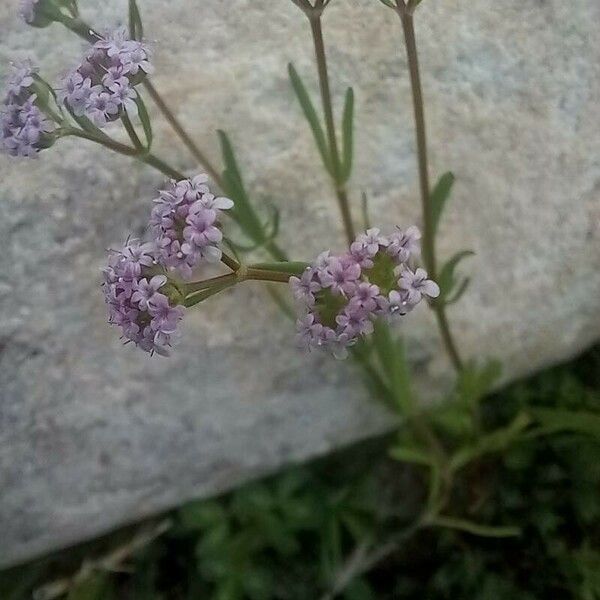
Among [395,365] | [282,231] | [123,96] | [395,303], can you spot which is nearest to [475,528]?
[395,365]

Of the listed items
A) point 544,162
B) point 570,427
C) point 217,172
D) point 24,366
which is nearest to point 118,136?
point 217,172

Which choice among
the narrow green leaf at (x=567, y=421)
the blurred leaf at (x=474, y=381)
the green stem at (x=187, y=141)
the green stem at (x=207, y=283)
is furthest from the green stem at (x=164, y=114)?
the narrow green leaf at (x=567, y=421)

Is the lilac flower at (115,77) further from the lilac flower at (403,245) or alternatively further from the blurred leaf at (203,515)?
the blurred leaf at (203,515)

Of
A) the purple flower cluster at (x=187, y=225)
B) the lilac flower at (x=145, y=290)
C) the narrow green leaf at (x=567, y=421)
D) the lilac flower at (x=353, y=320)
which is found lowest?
the narrow green leaf at (x=567, y=421)

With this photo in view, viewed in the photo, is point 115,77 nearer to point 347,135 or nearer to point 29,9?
point 29,9

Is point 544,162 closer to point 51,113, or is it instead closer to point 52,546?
point 51,113

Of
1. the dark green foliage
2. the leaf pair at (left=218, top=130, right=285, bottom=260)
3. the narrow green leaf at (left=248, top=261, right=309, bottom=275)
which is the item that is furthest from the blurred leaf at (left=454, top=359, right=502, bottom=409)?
the narrow green leaf at (left=248, top=261, right=309, bottom=275)
